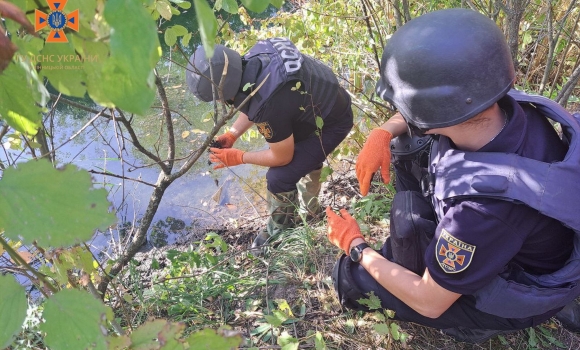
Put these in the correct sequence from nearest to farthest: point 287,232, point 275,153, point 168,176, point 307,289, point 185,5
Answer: point 185,5
point 168,176
point 307,289
point 275,153
point 287,232

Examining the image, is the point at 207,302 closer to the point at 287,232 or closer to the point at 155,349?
the point at 287,232

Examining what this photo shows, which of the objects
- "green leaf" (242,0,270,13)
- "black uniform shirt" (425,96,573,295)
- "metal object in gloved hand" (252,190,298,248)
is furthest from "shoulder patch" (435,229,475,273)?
"metal object in gloved hand" (252,190,298,248)

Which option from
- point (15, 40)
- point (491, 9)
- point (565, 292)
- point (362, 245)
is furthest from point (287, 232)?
point (15, 40)

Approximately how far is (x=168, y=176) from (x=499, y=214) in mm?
1418

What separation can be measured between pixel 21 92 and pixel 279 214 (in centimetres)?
264

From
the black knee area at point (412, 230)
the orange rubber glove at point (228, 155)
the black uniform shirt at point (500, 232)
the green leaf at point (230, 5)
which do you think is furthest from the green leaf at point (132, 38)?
the orange rubber glove at point (228, 155)

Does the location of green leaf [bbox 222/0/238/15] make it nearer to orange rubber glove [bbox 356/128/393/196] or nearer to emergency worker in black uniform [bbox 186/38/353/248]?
emergency worker in black uniform [bbox 186/38/353/248]

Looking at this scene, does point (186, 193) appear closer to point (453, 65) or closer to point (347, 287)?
point (347, 287)

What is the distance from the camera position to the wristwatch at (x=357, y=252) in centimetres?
195

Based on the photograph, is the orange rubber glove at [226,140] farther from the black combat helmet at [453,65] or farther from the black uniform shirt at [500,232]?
the black uniform shirt at [500,232]

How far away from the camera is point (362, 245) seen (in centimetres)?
201

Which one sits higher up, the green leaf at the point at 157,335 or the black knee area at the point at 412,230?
the green leaf at the point at 157,335

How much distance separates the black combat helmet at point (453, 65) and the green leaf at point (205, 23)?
1.19m

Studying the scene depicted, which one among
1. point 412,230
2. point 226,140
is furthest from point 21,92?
point 226,140
